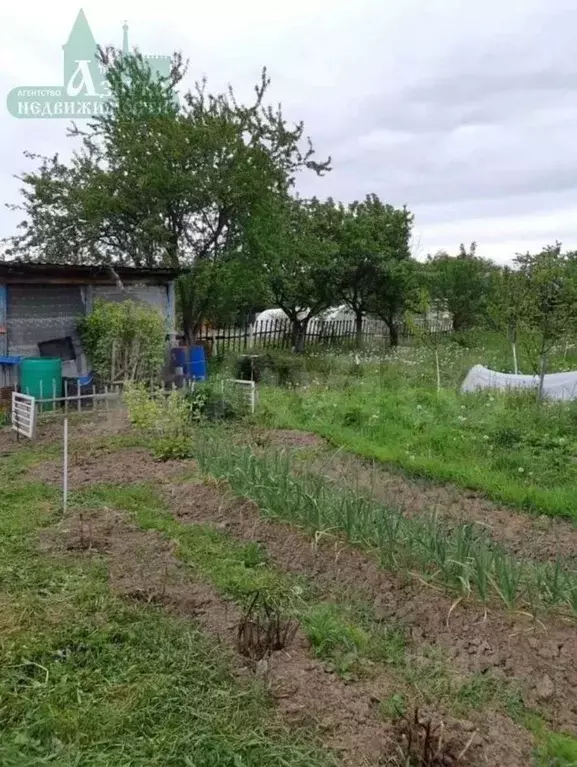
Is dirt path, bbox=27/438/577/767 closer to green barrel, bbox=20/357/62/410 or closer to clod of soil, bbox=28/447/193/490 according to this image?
clod of soil, bbox=28/447/193/490

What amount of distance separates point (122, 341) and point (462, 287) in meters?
14.2

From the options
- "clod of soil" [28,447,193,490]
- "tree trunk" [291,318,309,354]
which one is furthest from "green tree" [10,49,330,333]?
"clod of soil" [28,447,193,490]

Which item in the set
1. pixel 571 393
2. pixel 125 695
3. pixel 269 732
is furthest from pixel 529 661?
pixel 571 393

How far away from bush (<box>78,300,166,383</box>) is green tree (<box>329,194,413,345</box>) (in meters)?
7.34

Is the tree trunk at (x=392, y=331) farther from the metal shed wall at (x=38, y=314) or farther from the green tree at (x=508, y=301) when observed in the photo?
the metal shed wall at (x=38, y=314)

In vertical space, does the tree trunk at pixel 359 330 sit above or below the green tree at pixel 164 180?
below

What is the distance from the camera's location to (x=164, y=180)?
11914 millimetres

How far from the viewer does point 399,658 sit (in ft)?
9.50

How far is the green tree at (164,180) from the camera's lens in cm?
1202

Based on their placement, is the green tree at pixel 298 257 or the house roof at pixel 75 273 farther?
the green tree at pixel 298 257

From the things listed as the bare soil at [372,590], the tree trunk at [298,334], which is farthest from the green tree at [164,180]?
the bare soil at [372,590]

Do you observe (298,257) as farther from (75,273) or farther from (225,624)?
(225,624)

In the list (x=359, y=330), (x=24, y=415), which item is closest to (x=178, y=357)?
(x=24, y=415)

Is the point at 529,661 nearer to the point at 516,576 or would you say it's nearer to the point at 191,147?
the point at 516,576
